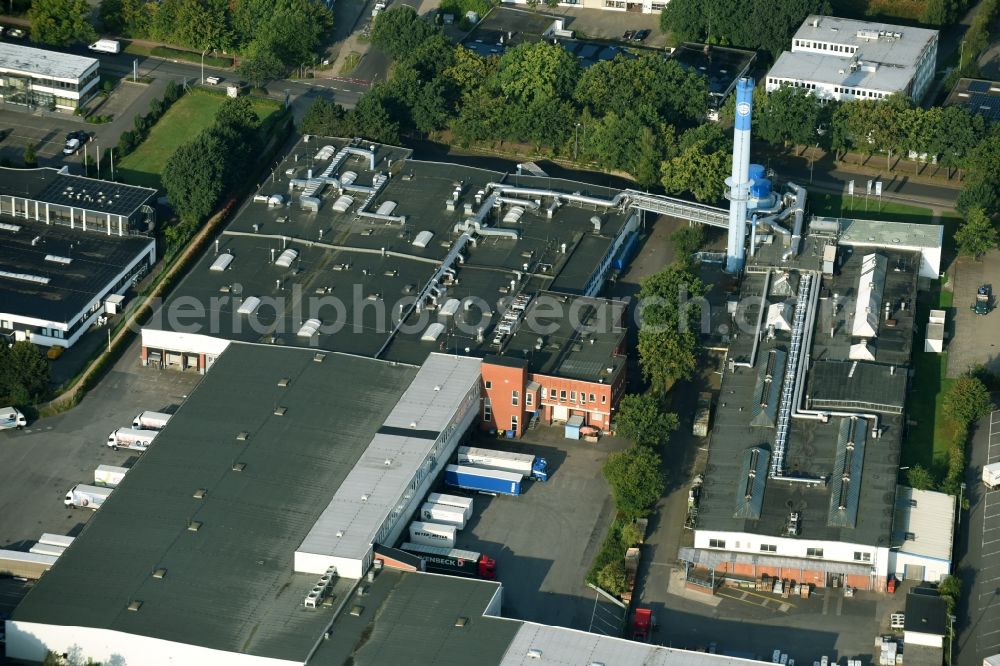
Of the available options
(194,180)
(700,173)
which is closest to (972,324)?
(700,173)

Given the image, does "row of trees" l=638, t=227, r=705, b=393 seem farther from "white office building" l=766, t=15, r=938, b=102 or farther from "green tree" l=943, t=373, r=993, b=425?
"white office building" l=766, t=15, r=938, b=102

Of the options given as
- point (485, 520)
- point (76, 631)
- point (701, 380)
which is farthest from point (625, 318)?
point (76, 631)

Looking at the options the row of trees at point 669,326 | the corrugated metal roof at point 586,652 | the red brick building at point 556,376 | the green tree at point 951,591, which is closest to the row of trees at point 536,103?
the row of trees at point 669,326

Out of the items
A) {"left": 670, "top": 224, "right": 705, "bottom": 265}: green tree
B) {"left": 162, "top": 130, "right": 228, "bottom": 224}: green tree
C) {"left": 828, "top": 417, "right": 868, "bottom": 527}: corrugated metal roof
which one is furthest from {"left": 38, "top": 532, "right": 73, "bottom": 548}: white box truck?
{"left": 670, "top": 224, "right": 705, "bottom": 265}: green tree

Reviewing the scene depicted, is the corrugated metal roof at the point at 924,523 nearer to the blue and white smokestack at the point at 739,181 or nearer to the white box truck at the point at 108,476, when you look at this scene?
the blue and white smokestack at the point at 739,181

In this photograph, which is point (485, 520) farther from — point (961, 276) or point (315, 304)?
point (961, 276)

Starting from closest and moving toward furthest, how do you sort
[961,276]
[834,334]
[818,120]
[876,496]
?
1. [876,496]
2. [834,334]
3. [961,276]
4. [818,120]
